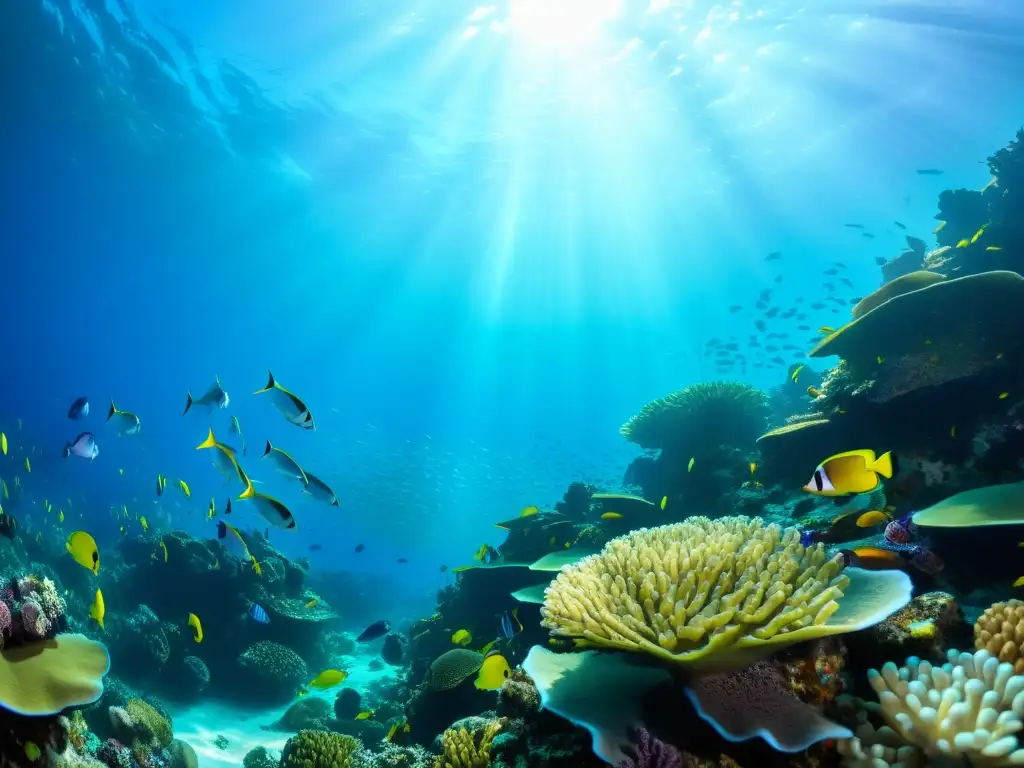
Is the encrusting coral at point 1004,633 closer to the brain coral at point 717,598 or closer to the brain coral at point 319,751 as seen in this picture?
the brain coral at point 717,598

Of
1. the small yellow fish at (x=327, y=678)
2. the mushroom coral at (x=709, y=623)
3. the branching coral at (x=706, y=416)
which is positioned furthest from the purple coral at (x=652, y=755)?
the branching coral at (x=706, y=416)

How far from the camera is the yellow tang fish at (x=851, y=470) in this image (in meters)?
3.37

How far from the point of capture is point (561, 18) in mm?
21078

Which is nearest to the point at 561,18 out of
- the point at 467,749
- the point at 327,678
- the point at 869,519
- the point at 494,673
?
the point at 869,519

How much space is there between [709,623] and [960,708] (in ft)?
3.46

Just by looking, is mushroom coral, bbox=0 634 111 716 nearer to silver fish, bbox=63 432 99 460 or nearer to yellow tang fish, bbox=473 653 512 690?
yellow tang fish, bbox=473 653 512 690

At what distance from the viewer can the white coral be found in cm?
A: 203

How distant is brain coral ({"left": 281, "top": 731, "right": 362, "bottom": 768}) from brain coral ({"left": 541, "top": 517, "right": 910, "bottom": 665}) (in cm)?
431

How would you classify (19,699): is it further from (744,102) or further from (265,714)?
(744,102)

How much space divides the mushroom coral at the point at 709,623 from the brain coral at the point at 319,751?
3949 mm

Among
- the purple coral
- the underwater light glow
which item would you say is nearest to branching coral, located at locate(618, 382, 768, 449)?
the purple coral

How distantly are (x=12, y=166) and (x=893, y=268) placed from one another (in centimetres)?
4518

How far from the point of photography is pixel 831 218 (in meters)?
35.4

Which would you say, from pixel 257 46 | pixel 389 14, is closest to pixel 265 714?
pixel 389 14
